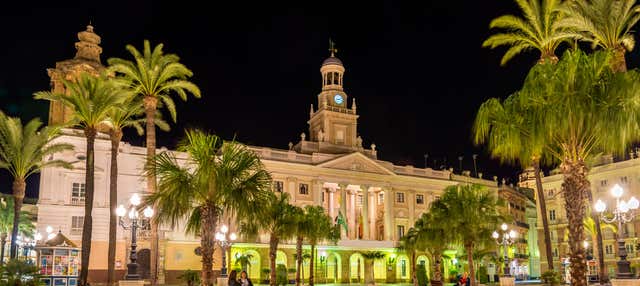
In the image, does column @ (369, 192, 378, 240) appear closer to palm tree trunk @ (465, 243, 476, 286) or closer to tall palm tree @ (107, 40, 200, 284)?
palm tree trunk @ (465, 243, 476, 286)

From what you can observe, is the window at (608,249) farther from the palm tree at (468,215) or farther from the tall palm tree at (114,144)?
the tall palm tree at (114,144)

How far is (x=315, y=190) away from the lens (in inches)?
2682

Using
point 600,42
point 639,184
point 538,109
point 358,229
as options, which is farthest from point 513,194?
point 538,109

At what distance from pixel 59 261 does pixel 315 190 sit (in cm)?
3547

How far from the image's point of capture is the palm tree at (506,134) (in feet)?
61.4

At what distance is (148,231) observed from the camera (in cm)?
5366

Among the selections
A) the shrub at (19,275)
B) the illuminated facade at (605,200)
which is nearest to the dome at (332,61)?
the illuminated facade at (605,200)

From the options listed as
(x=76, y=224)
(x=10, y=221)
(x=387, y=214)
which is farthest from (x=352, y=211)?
(x=10, y=221)

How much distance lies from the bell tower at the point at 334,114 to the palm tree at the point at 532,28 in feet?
150

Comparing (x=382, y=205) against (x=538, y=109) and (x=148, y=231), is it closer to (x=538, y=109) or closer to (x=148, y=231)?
(x=148, y=231)

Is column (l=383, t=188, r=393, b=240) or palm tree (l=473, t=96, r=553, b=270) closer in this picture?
palm tree (l=473, t=96, r=553, b=270)

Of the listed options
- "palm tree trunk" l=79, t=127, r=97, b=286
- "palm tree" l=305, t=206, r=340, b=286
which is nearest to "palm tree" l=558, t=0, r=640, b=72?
"palm tree trunk" l=79, t=127, r=97, b=286

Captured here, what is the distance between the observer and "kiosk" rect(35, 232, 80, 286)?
35.8m

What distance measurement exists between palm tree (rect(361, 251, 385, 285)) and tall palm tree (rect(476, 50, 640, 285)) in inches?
2022
